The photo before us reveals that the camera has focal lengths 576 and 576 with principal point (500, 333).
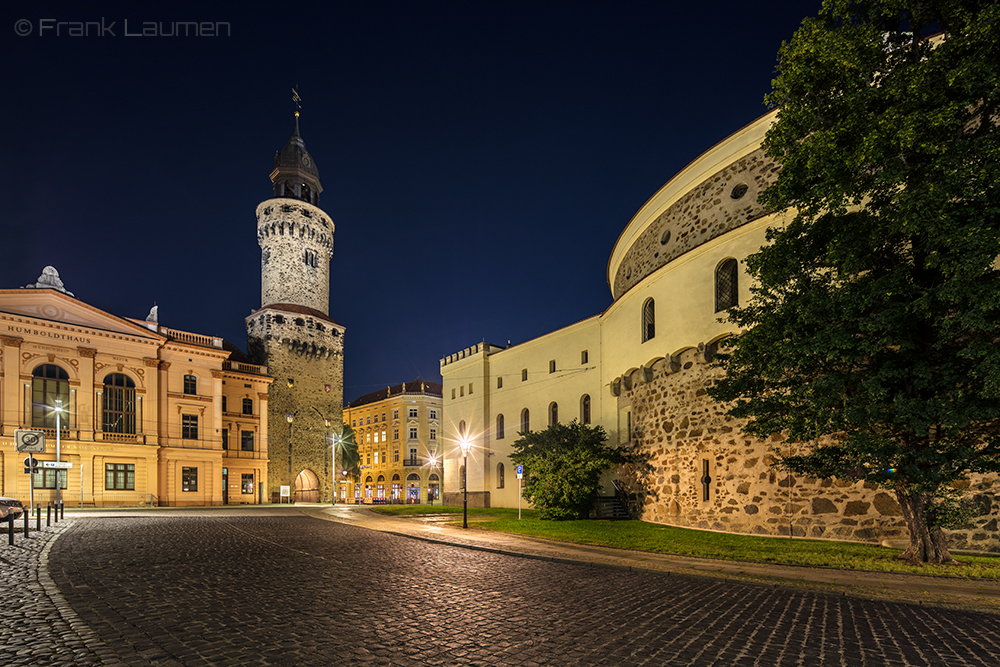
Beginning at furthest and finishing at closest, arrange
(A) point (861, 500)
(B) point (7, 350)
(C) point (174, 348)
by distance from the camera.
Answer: (C) point (174, 348)
(B) point (7, 350)
(A) point (861, 500)

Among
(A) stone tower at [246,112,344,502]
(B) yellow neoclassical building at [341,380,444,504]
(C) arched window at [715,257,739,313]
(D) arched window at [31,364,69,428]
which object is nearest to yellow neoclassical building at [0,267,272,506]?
(D) arched window at [31,364,69,428]

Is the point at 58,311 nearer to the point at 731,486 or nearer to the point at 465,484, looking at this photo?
the point at 465,484

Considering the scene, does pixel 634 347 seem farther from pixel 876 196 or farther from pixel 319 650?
pixel 319 650

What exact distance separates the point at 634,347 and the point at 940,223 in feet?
52.5

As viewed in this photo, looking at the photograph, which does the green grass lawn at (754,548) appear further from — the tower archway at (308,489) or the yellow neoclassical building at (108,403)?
the tower archway at (308,489)

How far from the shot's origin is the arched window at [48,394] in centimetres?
4138

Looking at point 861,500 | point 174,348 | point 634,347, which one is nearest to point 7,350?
point 174,348

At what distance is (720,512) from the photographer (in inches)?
779

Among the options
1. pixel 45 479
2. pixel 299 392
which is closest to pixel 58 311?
pixel 45 479

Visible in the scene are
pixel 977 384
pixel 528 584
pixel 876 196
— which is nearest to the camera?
pixel 528 584

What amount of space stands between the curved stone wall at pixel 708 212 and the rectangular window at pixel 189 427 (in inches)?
1640

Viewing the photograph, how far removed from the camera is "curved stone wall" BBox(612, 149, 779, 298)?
812 inches

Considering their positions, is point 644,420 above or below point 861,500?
above

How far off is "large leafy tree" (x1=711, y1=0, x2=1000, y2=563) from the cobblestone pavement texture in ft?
13.2
